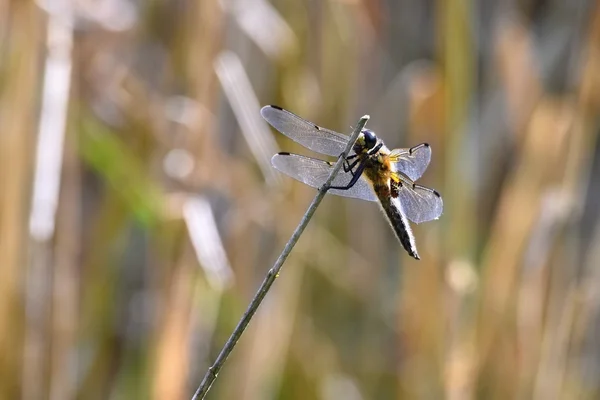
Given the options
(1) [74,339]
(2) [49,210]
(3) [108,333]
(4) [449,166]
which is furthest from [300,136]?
(3) [108,333]

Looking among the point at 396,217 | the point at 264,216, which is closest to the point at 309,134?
the point at 396,217

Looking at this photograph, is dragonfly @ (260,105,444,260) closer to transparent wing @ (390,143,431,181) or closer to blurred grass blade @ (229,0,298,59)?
transparent wing @ (390,143,431,181)

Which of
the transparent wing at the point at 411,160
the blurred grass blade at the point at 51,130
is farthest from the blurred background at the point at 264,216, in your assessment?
the transparent wing at the point at 411,160

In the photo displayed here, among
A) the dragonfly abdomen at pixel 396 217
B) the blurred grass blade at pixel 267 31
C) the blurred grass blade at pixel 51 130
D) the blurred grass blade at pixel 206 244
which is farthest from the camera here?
the blurred grass blade at pixel 267 31

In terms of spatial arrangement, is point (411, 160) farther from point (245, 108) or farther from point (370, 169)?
point (245, 108)

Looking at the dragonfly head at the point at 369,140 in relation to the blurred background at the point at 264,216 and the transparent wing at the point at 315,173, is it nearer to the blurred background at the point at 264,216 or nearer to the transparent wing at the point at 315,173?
the transparent wing at the point at 315,173

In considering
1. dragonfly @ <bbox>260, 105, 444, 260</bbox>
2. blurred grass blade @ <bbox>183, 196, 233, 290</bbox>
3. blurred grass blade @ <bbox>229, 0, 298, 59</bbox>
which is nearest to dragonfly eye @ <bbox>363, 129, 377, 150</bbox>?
dragonfly @ <bbox>260, 105, 444, 260</bbox>
